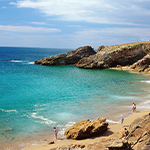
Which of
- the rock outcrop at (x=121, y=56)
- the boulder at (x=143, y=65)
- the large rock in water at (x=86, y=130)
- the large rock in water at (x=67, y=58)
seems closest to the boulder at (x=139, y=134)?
the large rock in water at (x=86, y=130)

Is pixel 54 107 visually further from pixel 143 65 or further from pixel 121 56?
pixel 121 56

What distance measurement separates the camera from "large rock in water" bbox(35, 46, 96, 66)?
85.0 m

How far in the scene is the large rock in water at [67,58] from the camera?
279 ft

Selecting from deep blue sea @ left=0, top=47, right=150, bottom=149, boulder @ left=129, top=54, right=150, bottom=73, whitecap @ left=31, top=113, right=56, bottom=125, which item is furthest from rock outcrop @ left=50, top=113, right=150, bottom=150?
boulder @ left=129, top=54, right=150, bottom=73

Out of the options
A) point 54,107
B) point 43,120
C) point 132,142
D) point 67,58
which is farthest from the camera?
Result: point 67,58

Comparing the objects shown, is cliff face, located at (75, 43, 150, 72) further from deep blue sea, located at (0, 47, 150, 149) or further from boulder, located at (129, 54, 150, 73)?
deep blue sea, located at (0, 47, 150, 149)

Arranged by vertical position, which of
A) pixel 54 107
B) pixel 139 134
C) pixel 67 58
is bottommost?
pixel 54 107

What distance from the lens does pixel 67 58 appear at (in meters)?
87.5

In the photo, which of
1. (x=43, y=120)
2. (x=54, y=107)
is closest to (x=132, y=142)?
(x=43, y=120)

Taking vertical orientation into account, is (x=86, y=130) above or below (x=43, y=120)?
above

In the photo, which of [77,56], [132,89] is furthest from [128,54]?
[132,89]

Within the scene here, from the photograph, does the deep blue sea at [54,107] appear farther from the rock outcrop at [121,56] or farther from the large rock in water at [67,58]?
the large rock in water at [67,58]

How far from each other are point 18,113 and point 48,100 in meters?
6.89

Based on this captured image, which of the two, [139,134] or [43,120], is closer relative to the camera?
[139,134]
